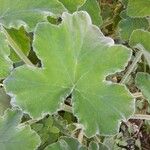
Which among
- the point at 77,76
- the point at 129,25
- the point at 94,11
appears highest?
the point at 77,76

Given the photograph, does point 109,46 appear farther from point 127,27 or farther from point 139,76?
point 127,27

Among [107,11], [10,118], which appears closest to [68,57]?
[10,118]

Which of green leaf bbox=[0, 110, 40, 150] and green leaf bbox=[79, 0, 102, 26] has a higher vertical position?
green leaf bbox=[0, 110, 40, 150]

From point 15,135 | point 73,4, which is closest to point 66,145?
point 15,135

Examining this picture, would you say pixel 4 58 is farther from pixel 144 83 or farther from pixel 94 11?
pixel 94 11

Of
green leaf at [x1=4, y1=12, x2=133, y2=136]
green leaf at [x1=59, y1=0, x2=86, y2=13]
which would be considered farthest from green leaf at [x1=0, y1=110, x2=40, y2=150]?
green leaf at [x1=59, y1=0, x2=86, y2=13]

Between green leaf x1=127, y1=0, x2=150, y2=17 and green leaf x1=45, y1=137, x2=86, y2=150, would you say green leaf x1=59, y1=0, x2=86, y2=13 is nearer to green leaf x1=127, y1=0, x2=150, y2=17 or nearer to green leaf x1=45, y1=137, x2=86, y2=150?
green leaf x1=127, y1=0, x2=150, y2=17
